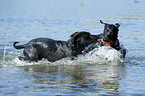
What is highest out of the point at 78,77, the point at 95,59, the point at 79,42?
the point at 79,42

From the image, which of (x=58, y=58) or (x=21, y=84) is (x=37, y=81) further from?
(x=58, y=58)

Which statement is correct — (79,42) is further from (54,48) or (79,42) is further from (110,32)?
(110,32)

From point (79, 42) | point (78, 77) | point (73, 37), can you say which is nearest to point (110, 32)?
point (79, 42)

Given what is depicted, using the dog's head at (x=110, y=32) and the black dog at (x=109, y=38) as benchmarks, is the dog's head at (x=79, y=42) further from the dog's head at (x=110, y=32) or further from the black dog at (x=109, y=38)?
the dog's head at (x=110, y=32)

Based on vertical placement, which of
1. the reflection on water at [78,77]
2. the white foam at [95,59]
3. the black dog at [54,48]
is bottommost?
the reflection on water at [78,77]

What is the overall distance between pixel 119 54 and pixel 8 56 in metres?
4.12

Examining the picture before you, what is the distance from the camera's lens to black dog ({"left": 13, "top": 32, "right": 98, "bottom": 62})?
9.12 m

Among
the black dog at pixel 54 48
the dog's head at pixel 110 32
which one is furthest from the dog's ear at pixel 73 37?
the dog's head at pixel 110 32

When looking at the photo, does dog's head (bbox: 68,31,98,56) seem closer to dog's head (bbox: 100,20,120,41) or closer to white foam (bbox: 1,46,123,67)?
white foam (bbox: 1,46,123,67)

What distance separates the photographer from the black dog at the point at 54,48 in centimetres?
912

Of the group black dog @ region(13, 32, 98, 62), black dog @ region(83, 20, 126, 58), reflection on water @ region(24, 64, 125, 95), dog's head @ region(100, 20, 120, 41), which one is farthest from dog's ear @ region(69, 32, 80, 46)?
dog's head @ region(100, 20, 120, 41)

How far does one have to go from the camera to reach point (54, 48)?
927 centimetres

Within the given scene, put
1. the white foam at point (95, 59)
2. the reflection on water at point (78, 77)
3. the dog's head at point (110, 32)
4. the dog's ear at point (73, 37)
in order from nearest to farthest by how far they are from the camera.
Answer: the reflection on water at point (78, 77), the dog's ear at point (73, 37), the dog's head at point (110, 32), the white foam at point (95, 59)

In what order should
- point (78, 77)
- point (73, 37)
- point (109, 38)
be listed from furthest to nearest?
point (109, 38) → point (73, 37) → point (78, 77)
